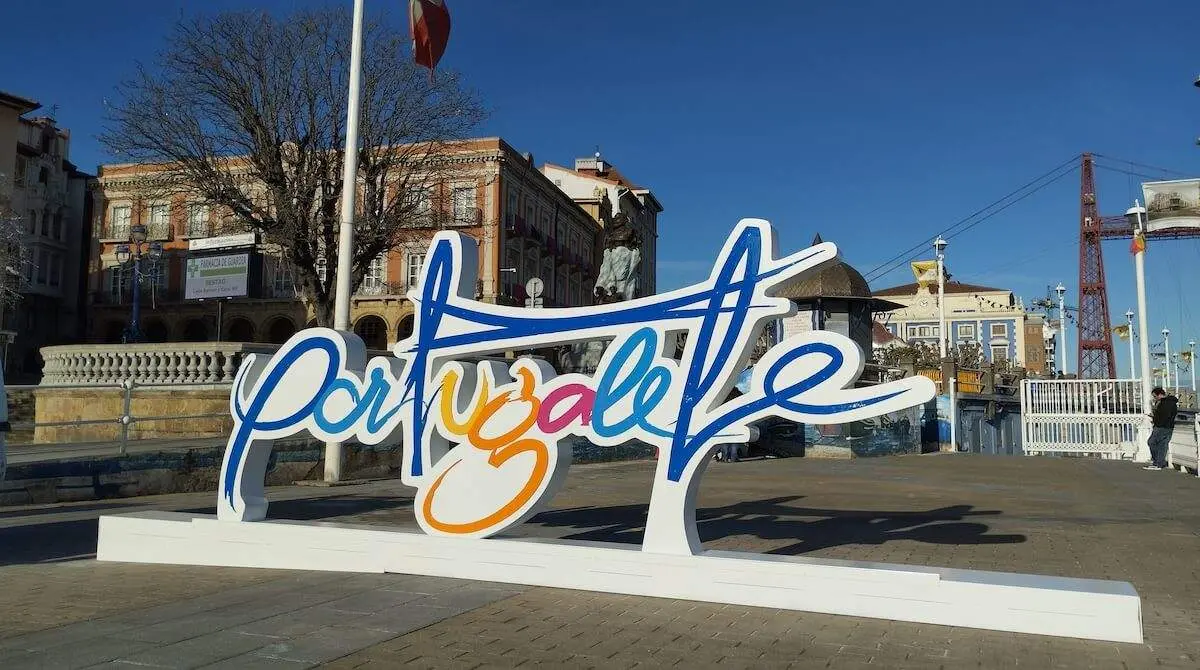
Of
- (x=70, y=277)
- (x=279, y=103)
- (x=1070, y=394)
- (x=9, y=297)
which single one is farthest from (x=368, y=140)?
(x=70, y=277)

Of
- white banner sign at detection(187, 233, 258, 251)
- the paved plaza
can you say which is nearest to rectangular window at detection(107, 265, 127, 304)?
white banner sign at detection(187, 233, 258, 251)

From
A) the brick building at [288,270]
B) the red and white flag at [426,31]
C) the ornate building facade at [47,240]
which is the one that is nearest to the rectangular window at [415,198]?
the red and white flag at [426,31]

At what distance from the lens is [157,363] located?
17.7 m

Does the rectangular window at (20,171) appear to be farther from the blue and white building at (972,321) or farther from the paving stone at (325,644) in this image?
the blue and white building at (972,321)

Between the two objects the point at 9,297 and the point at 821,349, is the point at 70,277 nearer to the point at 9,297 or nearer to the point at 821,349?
the point at 9,297

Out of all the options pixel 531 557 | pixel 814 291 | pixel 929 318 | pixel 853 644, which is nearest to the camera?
pixel 853 644

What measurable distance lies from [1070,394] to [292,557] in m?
23.2

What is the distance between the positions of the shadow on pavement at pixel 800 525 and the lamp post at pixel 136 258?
33.0m

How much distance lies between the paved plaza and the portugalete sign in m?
0.71

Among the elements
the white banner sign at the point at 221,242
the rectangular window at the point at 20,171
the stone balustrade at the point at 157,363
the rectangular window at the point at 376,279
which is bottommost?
the stone balustrade at the point at 157,363

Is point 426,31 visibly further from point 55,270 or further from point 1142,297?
point 55,270

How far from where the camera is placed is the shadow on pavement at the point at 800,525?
8.34 metres

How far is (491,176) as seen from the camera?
4153cm

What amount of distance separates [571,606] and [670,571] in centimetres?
71
